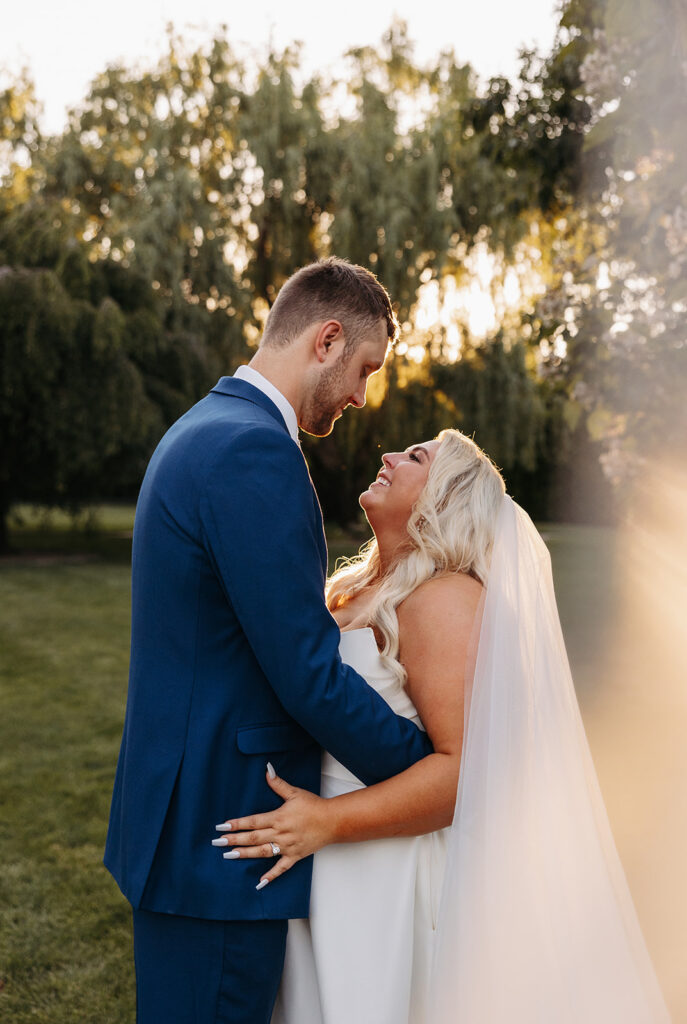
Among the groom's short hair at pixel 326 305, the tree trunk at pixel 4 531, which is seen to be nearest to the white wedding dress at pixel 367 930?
the groom's short hair at pixel 326 305

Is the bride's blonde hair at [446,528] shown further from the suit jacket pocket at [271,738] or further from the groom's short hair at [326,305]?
the groom's short hair at [326,305]

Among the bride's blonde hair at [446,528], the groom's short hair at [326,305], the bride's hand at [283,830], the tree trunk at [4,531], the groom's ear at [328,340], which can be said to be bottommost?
the tree trunk at [4,531]

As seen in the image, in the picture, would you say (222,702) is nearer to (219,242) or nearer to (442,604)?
(442,604)

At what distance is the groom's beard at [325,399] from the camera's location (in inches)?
70.2

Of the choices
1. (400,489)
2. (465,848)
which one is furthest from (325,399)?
(465,848)

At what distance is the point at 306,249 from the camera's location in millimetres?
15164

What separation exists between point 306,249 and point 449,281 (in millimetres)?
2491

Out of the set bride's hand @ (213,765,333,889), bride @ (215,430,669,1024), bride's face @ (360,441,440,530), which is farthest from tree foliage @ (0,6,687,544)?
bride's hand @ (213,765,333,889)

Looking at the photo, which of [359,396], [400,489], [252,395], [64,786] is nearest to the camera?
[252,395]

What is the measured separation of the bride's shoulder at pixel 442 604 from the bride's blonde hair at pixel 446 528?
28mm

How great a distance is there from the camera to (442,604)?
1.83 m

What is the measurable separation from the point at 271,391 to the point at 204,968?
3.40 feet

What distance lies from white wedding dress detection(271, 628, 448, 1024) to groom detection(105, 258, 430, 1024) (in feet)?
0.29

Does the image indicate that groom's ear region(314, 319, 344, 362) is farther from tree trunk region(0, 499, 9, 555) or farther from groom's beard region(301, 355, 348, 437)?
tree trunk region(0, 499, 9, 555)
